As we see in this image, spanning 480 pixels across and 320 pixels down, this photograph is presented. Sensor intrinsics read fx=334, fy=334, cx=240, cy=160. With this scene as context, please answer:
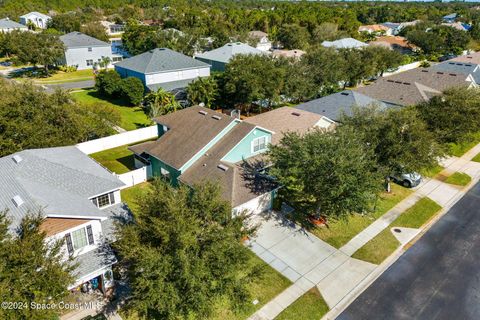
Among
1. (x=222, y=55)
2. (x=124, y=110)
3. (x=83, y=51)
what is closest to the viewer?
(x=124, y=110)

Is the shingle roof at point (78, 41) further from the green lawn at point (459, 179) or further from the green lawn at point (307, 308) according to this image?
the green lawn at point (307, 308)

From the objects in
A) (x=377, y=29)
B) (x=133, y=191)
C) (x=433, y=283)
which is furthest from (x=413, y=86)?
(x=377, y=29)

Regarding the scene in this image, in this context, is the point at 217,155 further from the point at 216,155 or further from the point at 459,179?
the point at 459,179

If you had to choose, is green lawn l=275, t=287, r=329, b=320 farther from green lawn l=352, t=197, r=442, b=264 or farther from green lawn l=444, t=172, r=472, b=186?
green lawn l=444, t=172, r=472, b=186

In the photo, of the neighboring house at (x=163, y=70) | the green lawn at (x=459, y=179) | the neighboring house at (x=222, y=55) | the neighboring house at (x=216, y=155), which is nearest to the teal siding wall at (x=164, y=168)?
the neighboring house at (x=216, y=155)

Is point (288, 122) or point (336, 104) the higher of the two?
point (336, 104)

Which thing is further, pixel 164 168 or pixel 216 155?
pixel 164 168

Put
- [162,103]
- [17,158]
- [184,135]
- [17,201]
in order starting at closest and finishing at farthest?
[17,201] < [17,158] < [184,135] < [162,103]

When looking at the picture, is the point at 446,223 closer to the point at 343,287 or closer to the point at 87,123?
the point at 343,287
